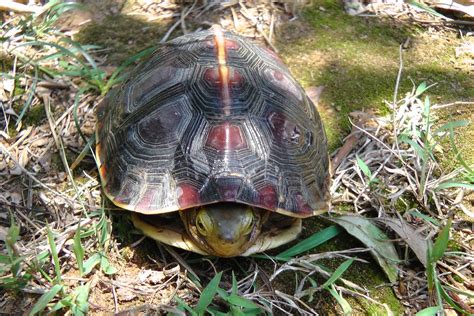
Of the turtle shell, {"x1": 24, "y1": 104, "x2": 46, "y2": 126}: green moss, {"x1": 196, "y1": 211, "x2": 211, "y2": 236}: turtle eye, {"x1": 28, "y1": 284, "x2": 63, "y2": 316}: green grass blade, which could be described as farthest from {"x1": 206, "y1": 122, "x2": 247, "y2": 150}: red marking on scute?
{"x1": 24, "y1": 104, "x2": 46, "y2": 126}: green moss

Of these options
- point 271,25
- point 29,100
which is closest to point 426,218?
point 271,25

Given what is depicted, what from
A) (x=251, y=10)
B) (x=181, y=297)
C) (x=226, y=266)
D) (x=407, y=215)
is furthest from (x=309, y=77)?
(x=181, y=297)

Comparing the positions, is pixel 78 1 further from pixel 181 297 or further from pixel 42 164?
pixel 181 297

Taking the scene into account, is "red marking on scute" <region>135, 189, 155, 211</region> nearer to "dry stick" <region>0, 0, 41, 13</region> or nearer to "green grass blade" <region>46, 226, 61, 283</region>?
"green grass blade" <region>46, 226, 61, 283</region>

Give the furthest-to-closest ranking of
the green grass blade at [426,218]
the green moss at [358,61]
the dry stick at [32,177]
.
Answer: the green moss at [358,61] < the dry stick at [32,177] < the green grass blade at [426,218]

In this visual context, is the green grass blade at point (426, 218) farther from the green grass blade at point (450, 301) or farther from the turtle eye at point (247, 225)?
the turtle eye at point (247, 225)

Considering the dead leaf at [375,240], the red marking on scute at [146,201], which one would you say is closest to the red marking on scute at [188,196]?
the red marking on scute at [146,201]
